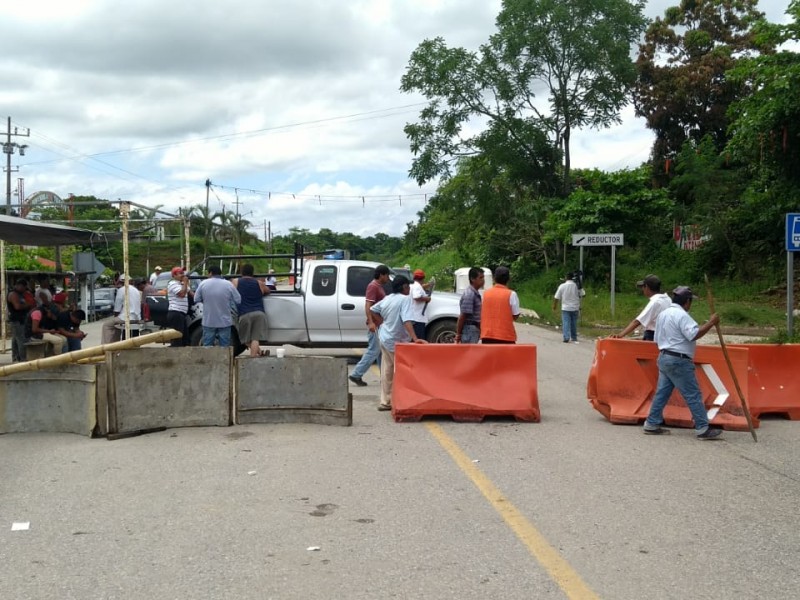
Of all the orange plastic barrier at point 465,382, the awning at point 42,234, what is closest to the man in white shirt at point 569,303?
the awning at point 42,234

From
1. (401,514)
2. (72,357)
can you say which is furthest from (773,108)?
(401,514)

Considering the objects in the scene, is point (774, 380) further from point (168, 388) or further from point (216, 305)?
point (216, 305)

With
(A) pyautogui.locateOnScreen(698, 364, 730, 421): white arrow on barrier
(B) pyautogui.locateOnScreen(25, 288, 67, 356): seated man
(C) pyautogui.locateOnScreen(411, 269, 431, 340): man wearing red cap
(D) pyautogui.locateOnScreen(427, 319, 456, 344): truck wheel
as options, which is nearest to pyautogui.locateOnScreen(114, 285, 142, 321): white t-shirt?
(B) pyautogui.locateOnScreen(25, 288, 67, 356): seated man

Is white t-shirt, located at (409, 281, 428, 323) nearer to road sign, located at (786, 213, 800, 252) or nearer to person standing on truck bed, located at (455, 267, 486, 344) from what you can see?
person standing on truck bed, located at (455, 267, 486, 344)

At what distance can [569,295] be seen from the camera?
19516 mm

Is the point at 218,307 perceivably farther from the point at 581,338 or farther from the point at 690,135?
the point at 690,135

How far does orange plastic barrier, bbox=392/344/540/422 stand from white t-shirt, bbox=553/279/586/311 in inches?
386

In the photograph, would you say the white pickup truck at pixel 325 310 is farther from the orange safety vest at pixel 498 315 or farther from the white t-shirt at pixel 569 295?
the white t-shirt at pixel 569 295

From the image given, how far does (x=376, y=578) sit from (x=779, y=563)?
2400 mm

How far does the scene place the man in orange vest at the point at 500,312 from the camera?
34.4 feet

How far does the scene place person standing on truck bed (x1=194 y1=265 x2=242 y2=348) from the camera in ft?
39.3

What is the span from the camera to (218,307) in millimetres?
12062

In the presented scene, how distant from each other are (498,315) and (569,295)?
9.36 metres

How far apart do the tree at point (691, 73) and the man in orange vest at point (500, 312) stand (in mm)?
31954
